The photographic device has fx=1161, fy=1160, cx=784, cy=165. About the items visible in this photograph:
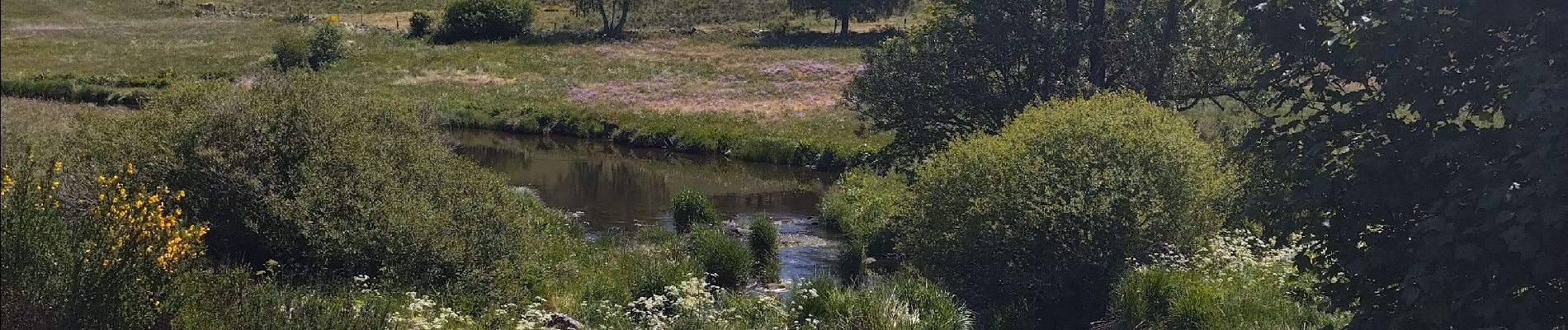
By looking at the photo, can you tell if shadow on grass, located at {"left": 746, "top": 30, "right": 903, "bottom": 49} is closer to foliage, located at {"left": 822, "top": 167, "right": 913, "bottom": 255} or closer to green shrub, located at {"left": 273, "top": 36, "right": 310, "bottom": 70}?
green shrub, located at {"left": 273, "top": 36, "right": 310, "bottom": 70}

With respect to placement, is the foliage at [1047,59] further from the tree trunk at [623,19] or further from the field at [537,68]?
the tree trunk at [623,19]

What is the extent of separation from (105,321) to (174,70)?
41.3 m

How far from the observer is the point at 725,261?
16391mm

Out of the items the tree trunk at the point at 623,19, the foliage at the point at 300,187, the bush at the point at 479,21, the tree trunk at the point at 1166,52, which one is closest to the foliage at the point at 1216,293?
the foliage at the point at 300,187

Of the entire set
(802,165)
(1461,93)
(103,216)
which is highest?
(1461,93)

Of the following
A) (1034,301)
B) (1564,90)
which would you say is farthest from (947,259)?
(1564,90)

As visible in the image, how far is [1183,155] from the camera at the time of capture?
14273 mm

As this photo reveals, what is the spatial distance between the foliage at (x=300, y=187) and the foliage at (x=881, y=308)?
3.63m

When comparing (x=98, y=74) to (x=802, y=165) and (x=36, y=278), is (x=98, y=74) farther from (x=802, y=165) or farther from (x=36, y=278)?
(x=36, y=278)

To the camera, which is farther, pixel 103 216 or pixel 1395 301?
pixel 103 216

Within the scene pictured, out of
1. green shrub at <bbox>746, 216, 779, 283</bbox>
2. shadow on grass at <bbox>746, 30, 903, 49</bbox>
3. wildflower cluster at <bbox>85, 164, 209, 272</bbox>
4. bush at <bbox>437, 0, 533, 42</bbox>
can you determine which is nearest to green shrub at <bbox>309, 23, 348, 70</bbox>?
bush at <bbox>437, 0, 533, 42</bbox>

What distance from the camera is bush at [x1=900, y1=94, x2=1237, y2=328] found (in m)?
13.6

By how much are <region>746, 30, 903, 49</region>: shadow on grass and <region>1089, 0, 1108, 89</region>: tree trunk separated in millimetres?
39428

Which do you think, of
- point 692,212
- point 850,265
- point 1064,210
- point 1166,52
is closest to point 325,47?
point 692,212
